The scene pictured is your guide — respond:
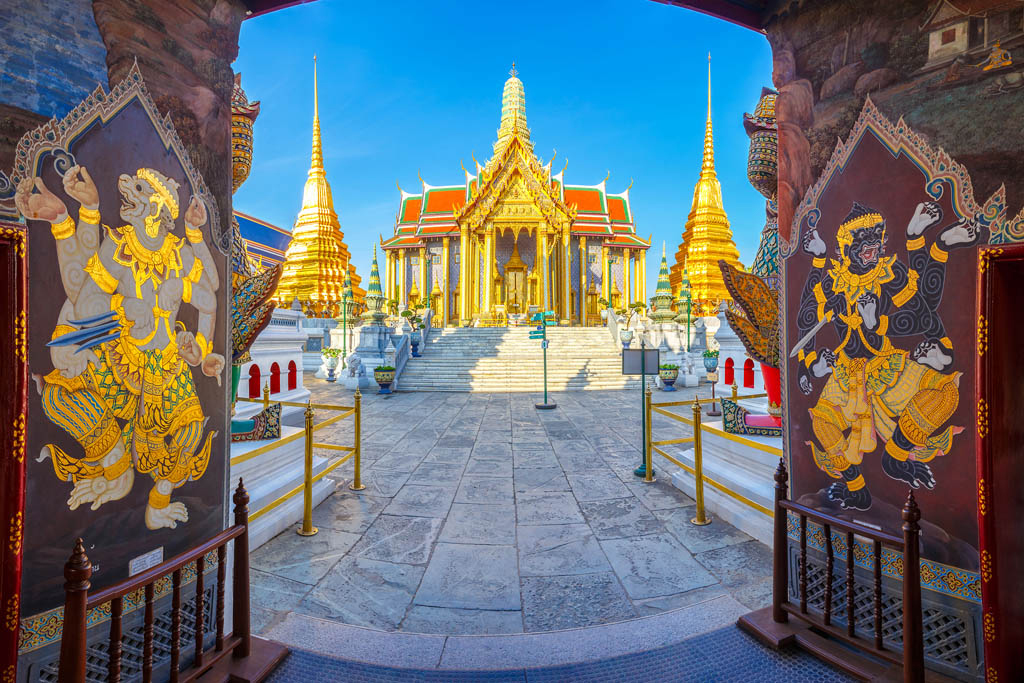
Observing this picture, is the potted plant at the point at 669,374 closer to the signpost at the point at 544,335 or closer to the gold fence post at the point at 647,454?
the signpost at the point at 544,335

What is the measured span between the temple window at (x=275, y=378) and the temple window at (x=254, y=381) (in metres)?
0.50

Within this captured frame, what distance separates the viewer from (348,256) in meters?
29.9

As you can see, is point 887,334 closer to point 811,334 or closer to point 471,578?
point 811,334

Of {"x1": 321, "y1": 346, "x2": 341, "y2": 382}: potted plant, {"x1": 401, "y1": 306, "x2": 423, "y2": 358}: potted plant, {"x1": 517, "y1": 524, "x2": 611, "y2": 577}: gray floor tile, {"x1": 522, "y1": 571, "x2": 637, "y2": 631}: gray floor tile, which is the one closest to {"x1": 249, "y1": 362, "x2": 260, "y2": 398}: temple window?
{"x1": 517, "y1": 524, "x2": 611, "y2": 577}: gray floor tile

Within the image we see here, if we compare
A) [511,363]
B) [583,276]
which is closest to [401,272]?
[583,276]

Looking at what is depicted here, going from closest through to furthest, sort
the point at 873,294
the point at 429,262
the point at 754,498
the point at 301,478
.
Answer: the point at 873,294 < the point at 754,498 < the point at 301,478 < the point at 429,262

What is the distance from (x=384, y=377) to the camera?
48.0ft

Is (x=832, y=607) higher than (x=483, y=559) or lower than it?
higher

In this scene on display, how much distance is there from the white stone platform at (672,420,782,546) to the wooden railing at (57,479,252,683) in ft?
14.1

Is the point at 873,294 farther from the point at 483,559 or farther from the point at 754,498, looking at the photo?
the point at 483,559

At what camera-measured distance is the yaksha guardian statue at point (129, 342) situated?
1.96 m

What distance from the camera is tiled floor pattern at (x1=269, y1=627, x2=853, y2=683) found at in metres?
2.47

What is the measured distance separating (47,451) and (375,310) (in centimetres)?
1637

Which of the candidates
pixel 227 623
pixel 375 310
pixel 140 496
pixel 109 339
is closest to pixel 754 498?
pixel 227 623
